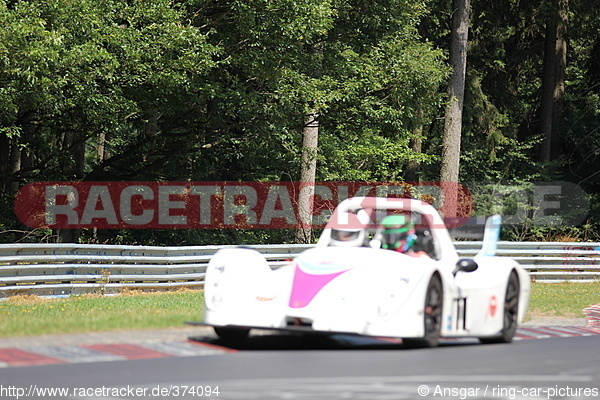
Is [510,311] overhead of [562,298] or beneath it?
overhead

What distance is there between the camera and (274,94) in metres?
28.3

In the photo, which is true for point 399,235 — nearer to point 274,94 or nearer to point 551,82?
point 274,94

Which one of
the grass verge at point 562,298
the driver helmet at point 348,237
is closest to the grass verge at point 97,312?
the driver helmet at point 348,237

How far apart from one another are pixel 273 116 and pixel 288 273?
721 inches

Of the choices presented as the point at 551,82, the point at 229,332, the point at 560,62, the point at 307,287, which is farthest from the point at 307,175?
the point at 307,287

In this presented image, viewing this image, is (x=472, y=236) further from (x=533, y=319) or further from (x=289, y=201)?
(x=533, y=319)

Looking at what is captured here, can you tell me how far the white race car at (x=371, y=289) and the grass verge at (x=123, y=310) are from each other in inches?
64.8

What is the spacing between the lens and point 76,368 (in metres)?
8.52

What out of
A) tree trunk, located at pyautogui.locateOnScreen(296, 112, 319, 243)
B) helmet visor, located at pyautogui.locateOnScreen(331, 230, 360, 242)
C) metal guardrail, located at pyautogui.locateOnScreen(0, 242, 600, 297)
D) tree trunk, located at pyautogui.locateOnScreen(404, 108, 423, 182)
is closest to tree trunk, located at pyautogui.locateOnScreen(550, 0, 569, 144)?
tree trunk, located at pyautogui.locateOnScreen(404, 108, 423, 182)

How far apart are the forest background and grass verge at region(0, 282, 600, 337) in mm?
4614

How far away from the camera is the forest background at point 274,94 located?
23312 millimetres

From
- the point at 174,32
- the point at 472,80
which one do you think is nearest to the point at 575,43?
the point at 472,80

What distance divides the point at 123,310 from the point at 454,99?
1959cm

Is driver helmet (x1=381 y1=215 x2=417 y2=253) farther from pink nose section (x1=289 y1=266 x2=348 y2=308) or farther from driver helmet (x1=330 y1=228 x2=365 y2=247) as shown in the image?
pink nose section (x1=289 y1=266 x2=348 y2=308)
